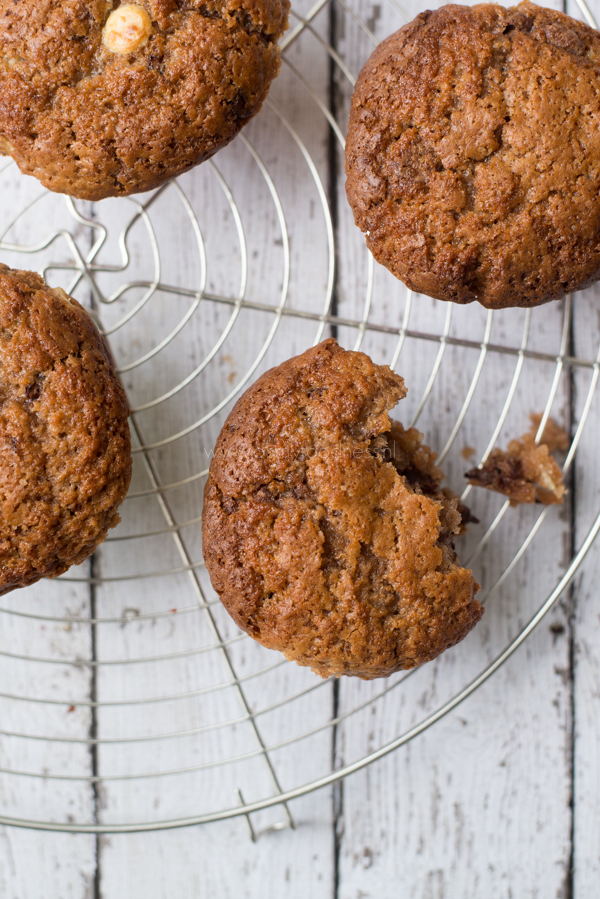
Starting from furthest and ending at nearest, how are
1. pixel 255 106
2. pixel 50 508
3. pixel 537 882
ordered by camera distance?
pixel 537 882
pixel 255 106
pixel 50 508

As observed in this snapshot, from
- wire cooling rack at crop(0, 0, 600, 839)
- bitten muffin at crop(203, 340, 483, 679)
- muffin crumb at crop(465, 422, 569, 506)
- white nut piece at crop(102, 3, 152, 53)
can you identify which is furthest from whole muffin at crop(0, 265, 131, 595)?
muffin crumb at crop(465, 422, 569, 506)

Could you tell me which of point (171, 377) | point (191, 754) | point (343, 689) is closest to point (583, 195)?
point (171, 377)

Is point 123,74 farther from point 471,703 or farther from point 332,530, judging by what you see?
point 471,703

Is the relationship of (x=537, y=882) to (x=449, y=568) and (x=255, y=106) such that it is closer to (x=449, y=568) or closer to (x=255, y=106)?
(x=449, y=568)

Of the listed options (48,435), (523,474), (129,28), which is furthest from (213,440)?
(129,28)

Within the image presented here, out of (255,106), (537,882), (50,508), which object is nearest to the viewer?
(50,508)

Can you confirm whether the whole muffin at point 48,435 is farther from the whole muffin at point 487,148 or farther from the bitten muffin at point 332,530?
the whole muffin at point 487,148

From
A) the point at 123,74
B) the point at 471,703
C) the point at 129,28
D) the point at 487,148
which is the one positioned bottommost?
the point at 471,703
